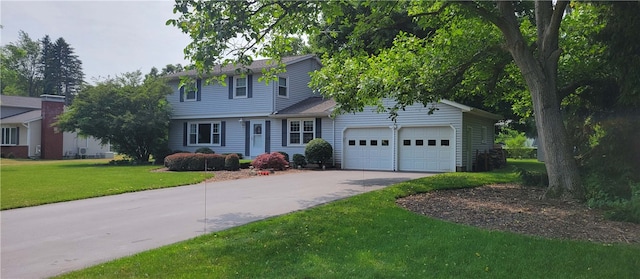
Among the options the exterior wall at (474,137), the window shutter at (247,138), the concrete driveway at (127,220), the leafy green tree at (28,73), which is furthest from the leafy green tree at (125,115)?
the leafy green tree at (28,73)

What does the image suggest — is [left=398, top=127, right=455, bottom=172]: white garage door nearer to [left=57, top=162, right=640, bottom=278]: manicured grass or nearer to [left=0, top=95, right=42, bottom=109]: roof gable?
[left=57, top=162, right=640, bottom=278]: manicured grass

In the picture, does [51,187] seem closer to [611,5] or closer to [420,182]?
[420,182]

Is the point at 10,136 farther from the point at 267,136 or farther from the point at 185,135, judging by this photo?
the point at 267,136

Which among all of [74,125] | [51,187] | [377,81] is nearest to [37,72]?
[74,125]

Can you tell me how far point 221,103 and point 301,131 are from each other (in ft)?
17.6

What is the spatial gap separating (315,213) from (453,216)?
2.56 metres

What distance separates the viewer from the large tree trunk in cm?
951

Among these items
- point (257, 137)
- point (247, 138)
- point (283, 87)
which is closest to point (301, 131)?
point (257, 137)

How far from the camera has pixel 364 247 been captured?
5840mm

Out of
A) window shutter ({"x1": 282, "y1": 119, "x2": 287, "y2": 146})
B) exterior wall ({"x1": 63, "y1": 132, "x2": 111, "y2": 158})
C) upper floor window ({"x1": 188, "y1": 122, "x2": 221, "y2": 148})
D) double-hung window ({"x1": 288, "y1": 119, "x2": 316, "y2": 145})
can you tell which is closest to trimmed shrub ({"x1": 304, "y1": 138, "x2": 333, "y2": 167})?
double-hung window ({"x1": 288, "y1": 119, "x2": 316, "y2": 145})

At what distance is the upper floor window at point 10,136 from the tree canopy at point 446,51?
95.6ft

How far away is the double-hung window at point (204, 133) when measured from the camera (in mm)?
25491

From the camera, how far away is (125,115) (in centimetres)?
2347

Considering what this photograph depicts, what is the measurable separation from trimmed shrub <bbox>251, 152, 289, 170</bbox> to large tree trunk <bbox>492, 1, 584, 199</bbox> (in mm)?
11836
